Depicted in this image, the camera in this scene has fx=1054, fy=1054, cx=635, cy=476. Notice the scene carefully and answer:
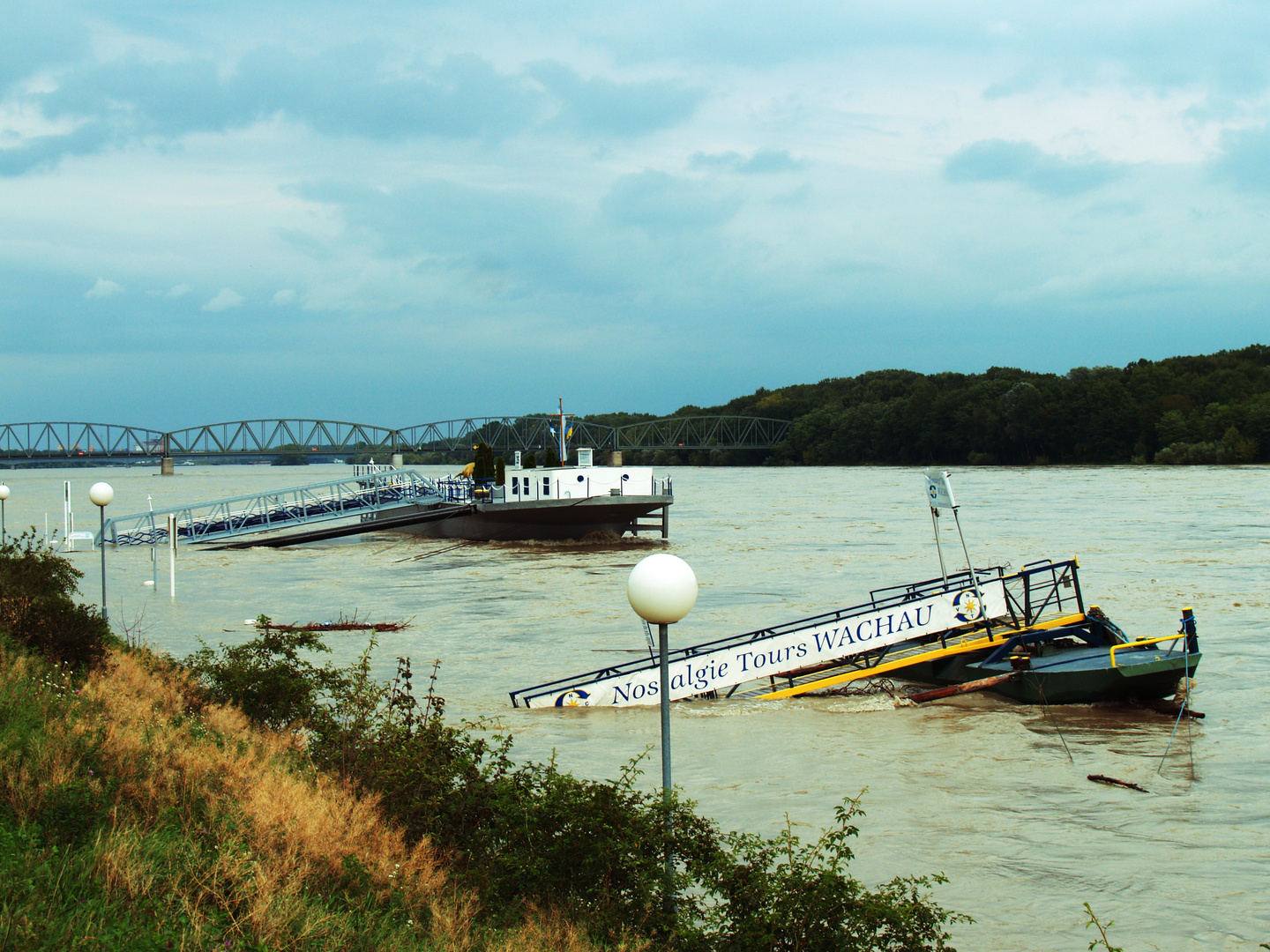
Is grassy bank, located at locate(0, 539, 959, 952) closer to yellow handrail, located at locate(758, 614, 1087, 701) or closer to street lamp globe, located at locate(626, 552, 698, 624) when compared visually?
street lamp globe, located at locate(626, 552, 698, 624)

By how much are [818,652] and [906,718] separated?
158 centimetres

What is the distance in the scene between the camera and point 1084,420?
136125mm

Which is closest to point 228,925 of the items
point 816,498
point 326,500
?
point 326,500

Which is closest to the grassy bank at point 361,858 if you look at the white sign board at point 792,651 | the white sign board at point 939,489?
the white sign board at point 792,651

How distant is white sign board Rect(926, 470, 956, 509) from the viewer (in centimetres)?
1585

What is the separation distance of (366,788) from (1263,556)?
120ft

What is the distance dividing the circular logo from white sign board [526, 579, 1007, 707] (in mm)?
14

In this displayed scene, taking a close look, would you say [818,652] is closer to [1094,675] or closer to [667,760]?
[1094,675]

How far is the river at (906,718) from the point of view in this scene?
939 centimetres

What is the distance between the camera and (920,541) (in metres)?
47.2

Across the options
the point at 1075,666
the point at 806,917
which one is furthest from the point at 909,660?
the point at 806,917

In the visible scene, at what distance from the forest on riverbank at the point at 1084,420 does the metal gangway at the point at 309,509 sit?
→ 316ft

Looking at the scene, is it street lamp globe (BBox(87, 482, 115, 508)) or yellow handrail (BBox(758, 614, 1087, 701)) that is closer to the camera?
yellow handrail (BBox(758, 614, 1087, 701))

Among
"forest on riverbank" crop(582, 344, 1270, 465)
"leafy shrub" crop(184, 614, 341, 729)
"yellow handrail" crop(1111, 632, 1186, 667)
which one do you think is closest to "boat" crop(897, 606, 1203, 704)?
"yellow handrail" crop(1111, 632, 1186, 667)
